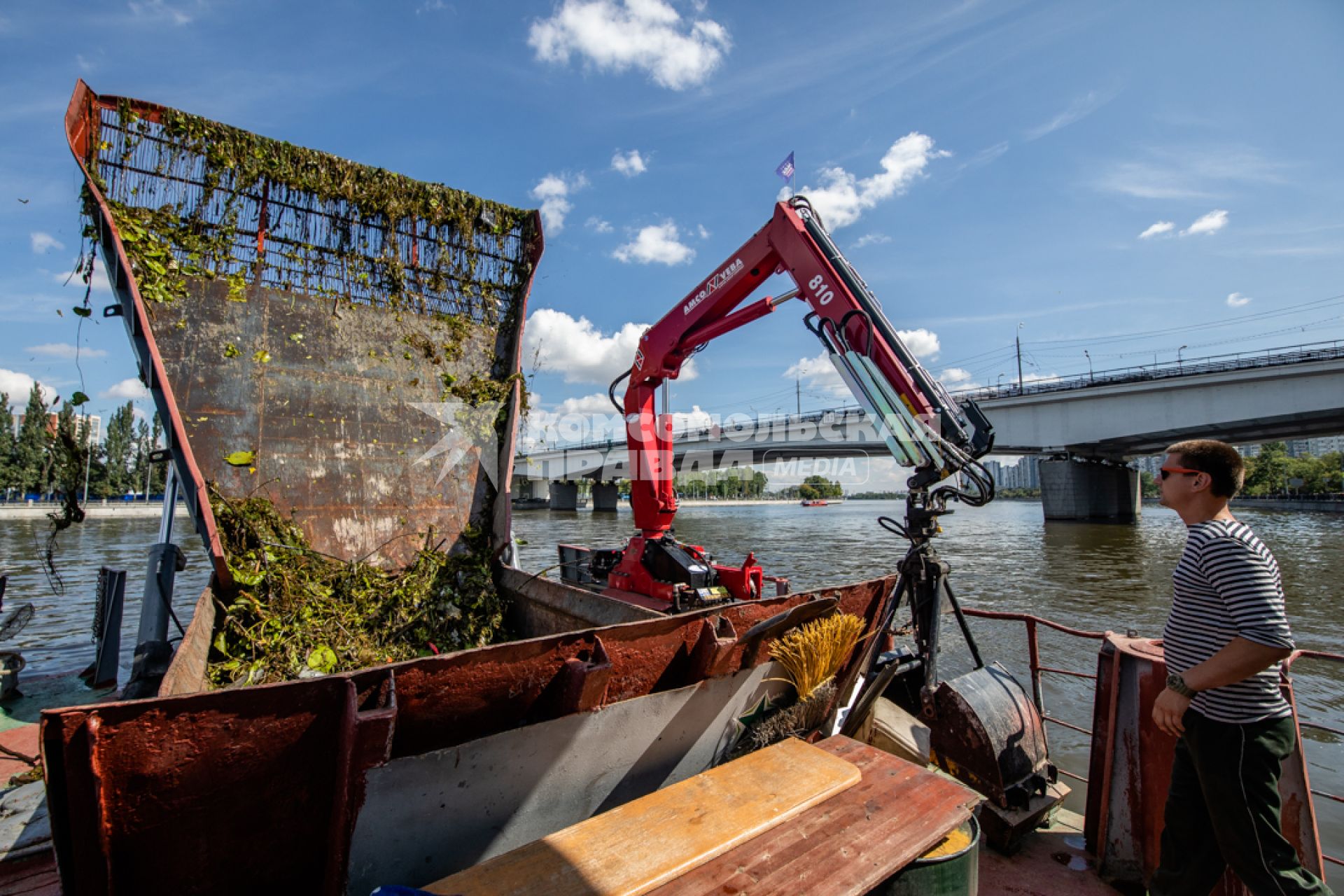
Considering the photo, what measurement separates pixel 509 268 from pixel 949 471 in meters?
5.18

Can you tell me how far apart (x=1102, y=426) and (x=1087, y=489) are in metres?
7.64

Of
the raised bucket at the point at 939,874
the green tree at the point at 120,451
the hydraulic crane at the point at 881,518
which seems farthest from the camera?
the green tree at the point at 120,451

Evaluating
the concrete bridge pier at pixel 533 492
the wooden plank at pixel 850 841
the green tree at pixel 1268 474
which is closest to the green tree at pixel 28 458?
the concrete bridge pier at pixel 533 492

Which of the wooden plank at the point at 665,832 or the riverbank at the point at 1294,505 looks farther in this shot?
the riverbank at the point at 1294,505

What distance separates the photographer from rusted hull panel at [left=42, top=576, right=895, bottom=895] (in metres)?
1.54

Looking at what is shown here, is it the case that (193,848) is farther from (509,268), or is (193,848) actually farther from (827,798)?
(509,268)

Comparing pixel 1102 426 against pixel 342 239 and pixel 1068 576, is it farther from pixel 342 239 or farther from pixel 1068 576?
pixel 342 239

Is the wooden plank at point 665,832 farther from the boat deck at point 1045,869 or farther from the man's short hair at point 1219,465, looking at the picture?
the man's short hair at point 1219,465

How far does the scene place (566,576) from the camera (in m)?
10.6

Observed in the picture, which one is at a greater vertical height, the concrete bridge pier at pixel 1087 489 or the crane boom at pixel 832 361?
the crane boom at pixel 832 361

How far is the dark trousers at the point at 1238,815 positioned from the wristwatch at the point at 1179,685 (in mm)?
134

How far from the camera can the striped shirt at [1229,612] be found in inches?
88.5

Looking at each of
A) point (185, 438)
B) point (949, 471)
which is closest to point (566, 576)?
point (185, 438)

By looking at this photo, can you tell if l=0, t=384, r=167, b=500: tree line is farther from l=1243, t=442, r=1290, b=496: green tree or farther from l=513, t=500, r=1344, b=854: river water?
l=1243, t=442, r=1290, b=496: green tree
